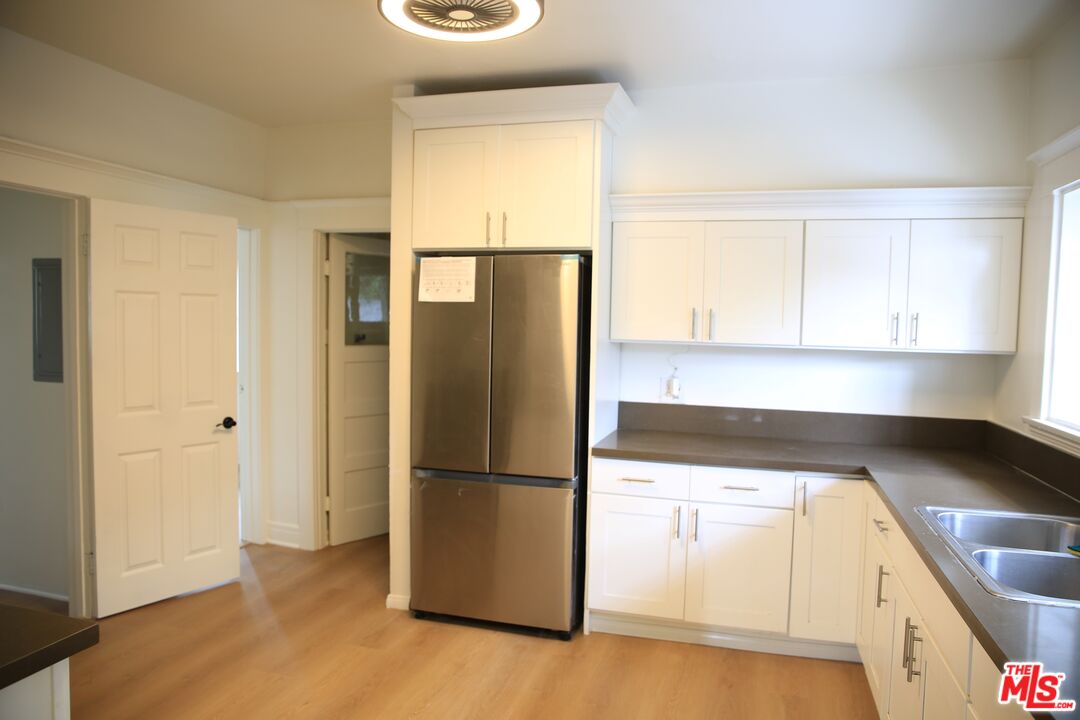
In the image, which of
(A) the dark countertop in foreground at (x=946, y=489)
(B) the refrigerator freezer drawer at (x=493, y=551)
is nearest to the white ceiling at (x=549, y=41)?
(A) the dark countertop in foreground at (x=946, y=489)

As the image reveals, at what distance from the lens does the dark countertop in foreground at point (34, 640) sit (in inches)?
46.1

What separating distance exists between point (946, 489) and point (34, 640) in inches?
104

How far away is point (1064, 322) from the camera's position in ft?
8.44

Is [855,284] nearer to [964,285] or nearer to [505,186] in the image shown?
[964,285]

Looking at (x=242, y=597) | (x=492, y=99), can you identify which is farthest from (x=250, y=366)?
(x=492, y=99)

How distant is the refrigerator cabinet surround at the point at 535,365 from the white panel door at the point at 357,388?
62.7 inches

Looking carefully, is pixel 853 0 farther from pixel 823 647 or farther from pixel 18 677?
pixel 18 677

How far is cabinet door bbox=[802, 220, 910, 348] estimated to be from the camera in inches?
120

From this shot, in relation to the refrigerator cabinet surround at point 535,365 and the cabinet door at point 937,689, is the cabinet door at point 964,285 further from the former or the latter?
the cabinet door at point 937,689

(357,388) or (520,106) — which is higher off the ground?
(520,106)

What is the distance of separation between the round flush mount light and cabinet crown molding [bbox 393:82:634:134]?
0.86m

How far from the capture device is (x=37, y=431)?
3555 millimetres

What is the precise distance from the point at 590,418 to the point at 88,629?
7.24ft

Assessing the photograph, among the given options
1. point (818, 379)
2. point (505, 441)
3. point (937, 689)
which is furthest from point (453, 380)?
point (937, 689)
